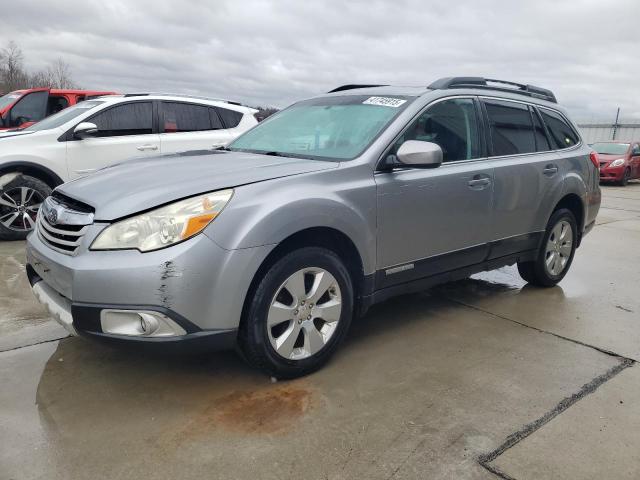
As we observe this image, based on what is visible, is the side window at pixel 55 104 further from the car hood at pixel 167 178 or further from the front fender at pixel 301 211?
the front fender at pixel 301 211

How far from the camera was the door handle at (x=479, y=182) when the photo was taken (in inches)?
146

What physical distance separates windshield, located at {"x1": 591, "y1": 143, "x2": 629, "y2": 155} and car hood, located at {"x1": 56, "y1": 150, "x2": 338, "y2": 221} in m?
17.9

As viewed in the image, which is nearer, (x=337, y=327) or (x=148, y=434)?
(x=148, y=434)

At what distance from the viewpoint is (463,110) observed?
3.82 m

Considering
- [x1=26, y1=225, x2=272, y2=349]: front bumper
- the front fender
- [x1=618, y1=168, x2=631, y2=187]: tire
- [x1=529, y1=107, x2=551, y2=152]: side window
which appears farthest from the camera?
[x1=618, y1=168, x2=631, y2=187]: tire

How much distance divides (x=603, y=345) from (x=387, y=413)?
1.82 m

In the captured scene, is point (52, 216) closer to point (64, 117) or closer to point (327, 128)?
point (327, 128)

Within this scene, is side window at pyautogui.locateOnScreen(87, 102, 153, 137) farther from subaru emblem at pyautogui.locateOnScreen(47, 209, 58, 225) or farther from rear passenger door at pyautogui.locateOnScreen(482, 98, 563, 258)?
rear passenger door at pyautogui.locateOnScreen(482, 98, 563, 258)

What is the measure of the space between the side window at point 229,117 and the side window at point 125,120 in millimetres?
958

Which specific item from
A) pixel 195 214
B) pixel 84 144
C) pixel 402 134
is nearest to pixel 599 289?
pixel 402 134

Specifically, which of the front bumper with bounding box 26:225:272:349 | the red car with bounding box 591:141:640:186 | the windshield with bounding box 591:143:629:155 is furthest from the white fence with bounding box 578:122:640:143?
the front bumper with bounding box 26:225:272:349

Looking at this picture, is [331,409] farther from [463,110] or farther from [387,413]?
[463,110]

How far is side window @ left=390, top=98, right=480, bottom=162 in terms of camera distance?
11.4 ft

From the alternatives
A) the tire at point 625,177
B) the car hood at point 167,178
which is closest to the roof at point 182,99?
the car hood at point 167,178
